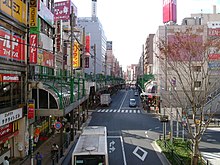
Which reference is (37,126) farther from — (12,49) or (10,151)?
(12,49)

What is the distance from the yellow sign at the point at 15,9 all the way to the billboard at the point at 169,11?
125ft

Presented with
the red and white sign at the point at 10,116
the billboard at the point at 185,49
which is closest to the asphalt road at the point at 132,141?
the red and white sign at the point at 10,116

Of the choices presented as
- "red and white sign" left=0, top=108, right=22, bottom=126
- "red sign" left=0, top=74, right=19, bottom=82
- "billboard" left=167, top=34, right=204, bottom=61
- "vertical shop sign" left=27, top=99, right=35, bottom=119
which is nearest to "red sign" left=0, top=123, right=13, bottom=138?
"red and white sign" left=0, top=108, right=22, bottom=126

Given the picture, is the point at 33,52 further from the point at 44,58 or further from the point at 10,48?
the point at 44,58

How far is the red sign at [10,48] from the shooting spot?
16.3m

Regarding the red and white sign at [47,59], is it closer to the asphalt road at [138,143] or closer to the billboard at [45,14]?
the billboard at [45,14]

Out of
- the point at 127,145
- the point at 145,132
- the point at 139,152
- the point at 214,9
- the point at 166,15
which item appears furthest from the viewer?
the point at 214,9

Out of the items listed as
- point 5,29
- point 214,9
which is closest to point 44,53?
point 5,29

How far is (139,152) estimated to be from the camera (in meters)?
22.5

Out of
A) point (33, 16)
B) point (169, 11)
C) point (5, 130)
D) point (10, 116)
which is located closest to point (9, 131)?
point (5, 130)

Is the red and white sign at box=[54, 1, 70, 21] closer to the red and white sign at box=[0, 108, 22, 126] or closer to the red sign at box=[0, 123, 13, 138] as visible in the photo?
the red and white sign at box=[0, 108, 22, 126]

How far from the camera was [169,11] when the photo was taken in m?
54.0

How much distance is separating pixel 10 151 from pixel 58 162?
3351 millimetres

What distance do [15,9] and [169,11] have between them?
40.4 meters
